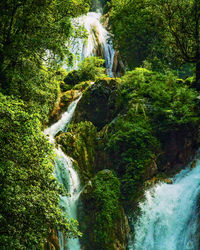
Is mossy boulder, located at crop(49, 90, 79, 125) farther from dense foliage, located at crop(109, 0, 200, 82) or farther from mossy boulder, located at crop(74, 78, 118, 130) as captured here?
dense foliage, located at crop(109, 0, 200, 82)

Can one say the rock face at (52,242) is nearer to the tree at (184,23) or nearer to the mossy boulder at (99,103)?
the mossy boulder at (99,103)

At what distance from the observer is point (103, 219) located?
374 inches

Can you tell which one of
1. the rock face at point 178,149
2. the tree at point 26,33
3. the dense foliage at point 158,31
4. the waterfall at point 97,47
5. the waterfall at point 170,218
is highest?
the waterfall at point 97,47

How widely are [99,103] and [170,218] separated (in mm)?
7939

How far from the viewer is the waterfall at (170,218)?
8898mm

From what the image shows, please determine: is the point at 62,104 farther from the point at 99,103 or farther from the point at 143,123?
the point at 143,123

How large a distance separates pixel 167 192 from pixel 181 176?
1356 mm

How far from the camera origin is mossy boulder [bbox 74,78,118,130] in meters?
15.0

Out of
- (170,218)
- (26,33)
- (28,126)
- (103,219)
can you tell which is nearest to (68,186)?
(103,219)

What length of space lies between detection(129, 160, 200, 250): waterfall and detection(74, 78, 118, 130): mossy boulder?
219 inches

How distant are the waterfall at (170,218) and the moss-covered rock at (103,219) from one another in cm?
73

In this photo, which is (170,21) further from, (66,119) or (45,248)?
(45,248)

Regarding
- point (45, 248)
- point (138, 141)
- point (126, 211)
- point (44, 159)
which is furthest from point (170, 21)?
point (45, 248)

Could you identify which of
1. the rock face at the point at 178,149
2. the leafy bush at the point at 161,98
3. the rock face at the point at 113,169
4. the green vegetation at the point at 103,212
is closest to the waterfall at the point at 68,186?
the rock face at the point at 113,169
